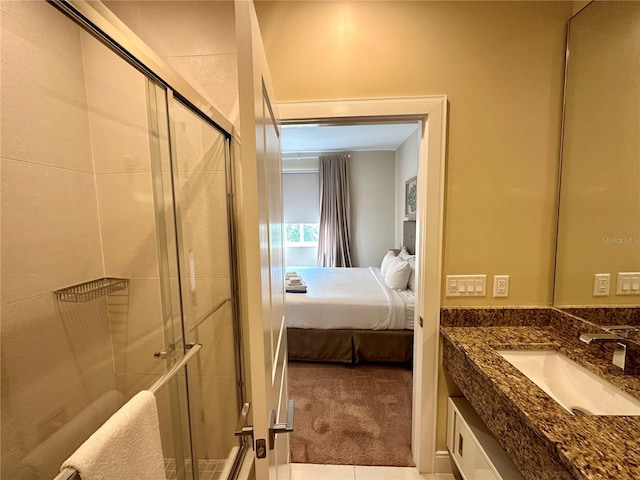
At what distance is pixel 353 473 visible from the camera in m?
1.60

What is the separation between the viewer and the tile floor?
1559 millimetres

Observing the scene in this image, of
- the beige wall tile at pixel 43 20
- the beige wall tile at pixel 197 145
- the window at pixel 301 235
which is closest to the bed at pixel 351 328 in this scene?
the beige wall tile at pixel 197 145

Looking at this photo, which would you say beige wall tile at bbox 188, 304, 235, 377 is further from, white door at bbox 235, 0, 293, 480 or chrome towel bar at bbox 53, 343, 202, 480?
white door at bbox 235, 0, 293, 480

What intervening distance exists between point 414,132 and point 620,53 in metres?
3.00

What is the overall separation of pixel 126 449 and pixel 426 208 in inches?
58.6

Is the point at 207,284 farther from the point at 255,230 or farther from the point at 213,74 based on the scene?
the point at 213,74

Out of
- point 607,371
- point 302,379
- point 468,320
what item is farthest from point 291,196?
point 607,371

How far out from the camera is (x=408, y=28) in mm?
1337

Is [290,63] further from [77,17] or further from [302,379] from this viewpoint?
[302,379]

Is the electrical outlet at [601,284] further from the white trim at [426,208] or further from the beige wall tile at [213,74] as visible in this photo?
the beige wall tile at [213,74]

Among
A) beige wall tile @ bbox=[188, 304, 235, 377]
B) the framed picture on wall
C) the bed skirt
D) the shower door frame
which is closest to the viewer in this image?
the shower door frame

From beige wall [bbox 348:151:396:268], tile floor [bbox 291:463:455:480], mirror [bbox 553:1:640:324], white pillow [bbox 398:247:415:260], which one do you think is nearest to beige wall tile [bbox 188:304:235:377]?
tile floor [bbox 291:463:455:480]

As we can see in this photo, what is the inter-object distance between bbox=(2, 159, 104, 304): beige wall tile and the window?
14.1 ft

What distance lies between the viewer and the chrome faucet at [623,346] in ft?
3.33
